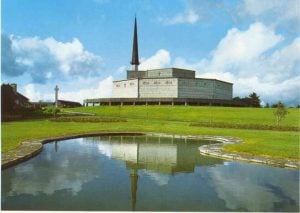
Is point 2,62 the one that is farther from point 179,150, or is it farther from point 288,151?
point 288,151

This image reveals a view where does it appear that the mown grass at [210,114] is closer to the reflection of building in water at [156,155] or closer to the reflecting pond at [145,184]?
the reflection of building in water at [156,155]

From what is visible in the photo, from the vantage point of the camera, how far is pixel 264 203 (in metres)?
11.8

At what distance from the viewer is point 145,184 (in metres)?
13.8

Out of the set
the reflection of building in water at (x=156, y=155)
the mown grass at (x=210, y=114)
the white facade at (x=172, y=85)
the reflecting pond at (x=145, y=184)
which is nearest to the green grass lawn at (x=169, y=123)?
the mown grass at (x=210, y=114)

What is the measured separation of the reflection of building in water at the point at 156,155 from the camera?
55.1ft

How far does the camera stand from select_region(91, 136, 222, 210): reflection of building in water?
16.8m

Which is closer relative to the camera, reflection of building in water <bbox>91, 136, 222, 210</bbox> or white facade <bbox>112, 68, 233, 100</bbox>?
reflection of building in water <bbox>91, 136, 222, 210</bbox>

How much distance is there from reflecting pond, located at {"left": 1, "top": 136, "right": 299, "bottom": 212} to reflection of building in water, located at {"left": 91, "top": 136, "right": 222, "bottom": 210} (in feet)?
0.16

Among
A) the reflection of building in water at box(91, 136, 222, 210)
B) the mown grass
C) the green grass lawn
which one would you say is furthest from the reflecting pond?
the mown grass

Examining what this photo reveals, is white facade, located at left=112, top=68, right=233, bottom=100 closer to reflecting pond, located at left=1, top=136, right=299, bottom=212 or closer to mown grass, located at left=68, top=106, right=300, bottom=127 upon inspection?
mown grass, located at left=68, top=106, right=300, bottom=127

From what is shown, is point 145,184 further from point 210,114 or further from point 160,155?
point 210,114

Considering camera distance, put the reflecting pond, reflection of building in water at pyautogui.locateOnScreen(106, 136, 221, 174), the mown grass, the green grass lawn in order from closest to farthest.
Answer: the reflecting pond
reflection of building in water at pyautogui.locateOnScreen(106, 136, 221, 174)
the green grass lawn
the mown grass

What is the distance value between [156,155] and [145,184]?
7.08m

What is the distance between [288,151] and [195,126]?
68.3ft
